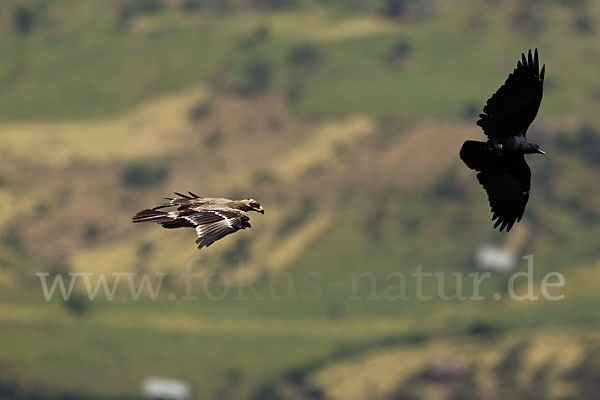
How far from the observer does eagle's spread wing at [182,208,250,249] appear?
101ft

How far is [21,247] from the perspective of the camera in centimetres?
16938

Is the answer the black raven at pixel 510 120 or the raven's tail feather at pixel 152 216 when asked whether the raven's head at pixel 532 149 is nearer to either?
the black raven at pixel 510 120

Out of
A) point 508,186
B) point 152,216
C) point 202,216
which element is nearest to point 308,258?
point 508,186

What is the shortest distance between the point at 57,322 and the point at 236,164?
46.8 meters

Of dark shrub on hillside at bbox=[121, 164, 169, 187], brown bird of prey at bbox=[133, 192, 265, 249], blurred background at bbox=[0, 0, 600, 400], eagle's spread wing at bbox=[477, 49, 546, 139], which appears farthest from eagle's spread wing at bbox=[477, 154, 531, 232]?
dark shrub on hillside at bbox=[121, 164, 169, 187]

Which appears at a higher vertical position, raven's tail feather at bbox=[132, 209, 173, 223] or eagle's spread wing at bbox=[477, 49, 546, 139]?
eagle's spread wing at bbox=[477, 49, 546, 139]

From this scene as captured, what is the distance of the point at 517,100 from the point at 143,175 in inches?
6200

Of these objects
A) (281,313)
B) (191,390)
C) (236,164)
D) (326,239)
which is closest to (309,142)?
(236,164)

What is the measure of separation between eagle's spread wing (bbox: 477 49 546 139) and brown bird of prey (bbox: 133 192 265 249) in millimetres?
5478

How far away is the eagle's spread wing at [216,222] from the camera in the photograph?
30.9 metres

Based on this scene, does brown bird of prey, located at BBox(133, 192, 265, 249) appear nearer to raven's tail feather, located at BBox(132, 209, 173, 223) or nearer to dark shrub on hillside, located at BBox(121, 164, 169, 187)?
raven's tail feather, located at BBox(132, 209, 173, 223)

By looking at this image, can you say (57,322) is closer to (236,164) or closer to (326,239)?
(326,239)

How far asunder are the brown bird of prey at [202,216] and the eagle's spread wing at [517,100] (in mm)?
5478

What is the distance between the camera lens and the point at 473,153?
3212 cm
